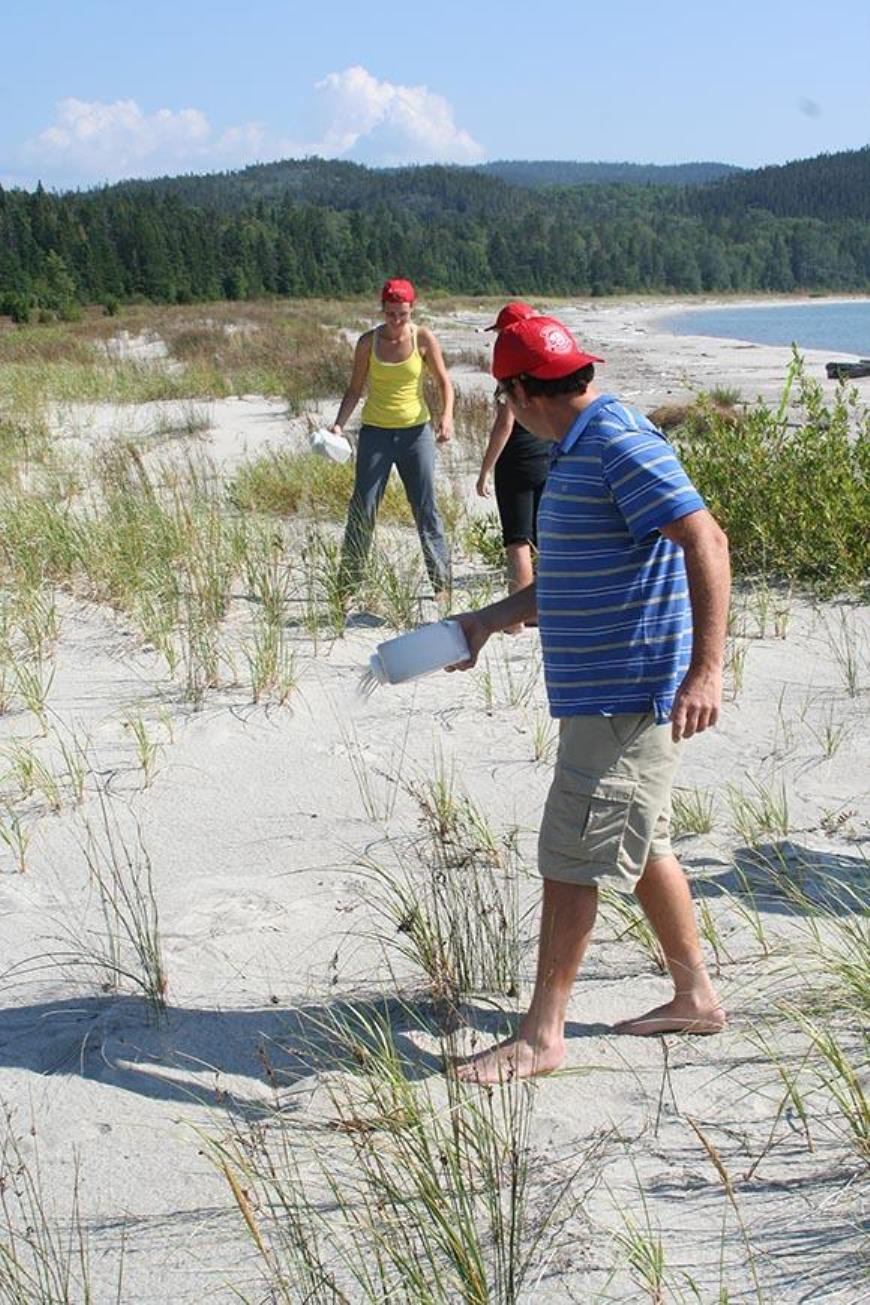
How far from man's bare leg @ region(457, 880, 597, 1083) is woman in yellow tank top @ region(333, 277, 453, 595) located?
4147mm

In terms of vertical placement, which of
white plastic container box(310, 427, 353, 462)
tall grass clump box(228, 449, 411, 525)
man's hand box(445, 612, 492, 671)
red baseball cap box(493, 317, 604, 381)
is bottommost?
tall grass clump box(228, 449, 411, 525)

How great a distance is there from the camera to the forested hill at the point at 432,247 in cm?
6931

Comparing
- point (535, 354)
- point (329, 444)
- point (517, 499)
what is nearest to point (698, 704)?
point (535, 354)

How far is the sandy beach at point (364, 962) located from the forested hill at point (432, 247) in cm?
4492

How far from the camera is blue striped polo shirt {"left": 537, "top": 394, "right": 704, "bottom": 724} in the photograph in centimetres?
275

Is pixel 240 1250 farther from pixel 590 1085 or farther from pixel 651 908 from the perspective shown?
pixel 651 908

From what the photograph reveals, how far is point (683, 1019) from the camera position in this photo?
3018 millimetres

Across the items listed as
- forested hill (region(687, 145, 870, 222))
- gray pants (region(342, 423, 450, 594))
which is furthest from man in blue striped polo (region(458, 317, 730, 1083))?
forested hill (region(687, 145, 870, 222))

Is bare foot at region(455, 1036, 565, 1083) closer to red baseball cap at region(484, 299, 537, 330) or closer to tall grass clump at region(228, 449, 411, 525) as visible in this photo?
red baseball cap at region(484, 299, 537, 330)

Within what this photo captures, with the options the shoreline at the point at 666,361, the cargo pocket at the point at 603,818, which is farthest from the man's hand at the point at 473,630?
the shoreline at the point at 666,361

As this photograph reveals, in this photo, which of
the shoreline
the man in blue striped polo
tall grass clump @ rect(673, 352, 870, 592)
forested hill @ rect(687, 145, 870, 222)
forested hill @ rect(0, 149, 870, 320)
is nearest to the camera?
the man in blue striped polo

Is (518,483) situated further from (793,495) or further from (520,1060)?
(520,1060)

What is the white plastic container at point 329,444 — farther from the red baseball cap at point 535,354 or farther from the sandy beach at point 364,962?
Result: the red baseball cap at point 535,354

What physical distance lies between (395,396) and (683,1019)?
4.60 metres
